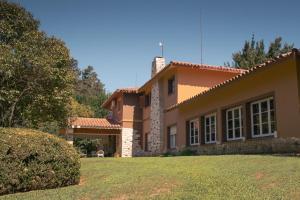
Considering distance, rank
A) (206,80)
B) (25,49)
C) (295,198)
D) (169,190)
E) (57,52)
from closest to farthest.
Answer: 1. (295,198)
2. (169,190)
3. (25,49)
4. (57,52)
5. (206,80)

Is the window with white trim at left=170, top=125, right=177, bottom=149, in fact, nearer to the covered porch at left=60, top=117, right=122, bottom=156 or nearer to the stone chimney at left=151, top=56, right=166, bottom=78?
the stone chimney at left=151, top=56, right=166, bottom=78

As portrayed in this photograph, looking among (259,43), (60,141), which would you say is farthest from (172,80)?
(259,43)

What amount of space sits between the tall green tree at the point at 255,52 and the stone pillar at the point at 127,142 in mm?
16639

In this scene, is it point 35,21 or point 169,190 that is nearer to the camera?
point 169,190

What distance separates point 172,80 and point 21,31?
9841 millimetres

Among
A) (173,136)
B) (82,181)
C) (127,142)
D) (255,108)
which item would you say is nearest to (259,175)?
(82,181)

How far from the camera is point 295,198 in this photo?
7.28 metres

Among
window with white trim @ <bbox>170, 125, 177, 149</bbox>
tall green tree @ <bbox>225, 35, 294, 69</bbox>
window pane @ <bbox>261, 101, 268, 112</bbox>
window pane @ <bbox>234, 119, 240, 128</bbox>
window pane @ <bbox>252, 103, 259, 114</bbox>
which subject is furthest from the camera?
tall green tree @ <bbox>225, 35, 294, 69</bbox>

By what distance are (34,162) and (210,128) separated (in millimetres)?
11969

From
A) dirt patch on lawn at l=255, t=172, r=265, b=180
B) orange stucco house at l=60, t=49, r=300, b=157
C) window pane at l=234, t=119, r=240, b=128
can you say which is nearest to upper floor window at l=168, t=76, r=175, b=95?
orange stucco house at l=60, t=49, r=300, b=157

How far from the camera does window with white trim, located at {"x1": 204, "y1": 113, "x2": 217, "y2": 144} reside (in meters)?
20.0

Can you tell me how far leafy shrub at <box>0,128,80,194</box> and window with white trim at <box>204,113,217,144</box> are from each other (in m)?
10.5

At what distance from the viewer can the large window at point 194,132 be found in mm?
21830

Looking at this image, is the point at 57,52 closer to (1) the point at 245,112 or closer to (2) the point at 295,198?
(1) the point at 245,112
